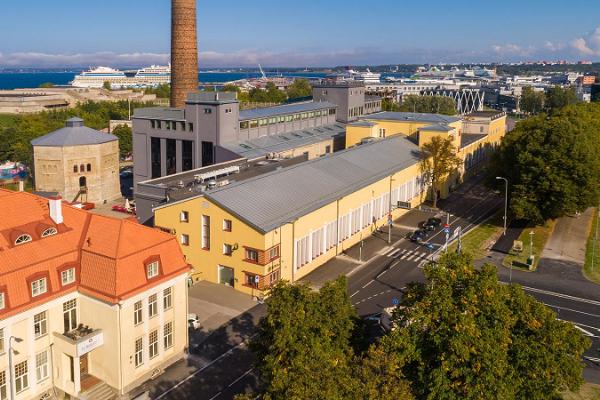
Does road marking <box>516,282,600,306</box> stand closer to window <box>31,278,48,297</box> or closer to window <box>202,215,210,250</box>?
window <box>202,215,210,250</box>

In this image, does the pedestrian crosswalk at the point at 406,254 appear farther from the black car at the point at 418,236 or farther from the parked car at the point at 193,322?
the parked car at the point at 193,322

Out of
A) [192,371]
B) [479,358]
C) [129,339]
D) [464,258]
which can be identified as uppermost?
[464,258]

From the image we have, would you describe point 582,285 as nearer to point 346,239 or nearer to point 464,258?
point 346,239

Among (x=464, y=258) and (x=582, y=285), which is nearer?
(x=464, y=258)

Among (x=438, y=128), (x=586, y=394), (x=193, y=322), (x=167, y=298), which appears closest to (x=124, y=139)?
(x=438, y=128)

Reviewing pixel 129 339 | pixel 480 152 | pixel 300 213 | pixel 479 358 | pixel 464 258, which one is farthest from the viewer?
pixel 480 152

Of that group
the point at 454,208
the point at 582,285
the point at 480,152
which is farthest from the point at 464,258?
the point at 480,152

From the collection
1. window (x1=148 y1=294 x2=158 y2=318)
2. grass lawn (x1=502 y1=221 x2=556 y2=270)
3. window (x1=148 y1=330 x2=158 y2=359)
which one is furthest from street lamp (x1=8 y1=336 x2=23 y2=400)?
grass lawn (x1=502 y1=221 x2=556 y2=270)
